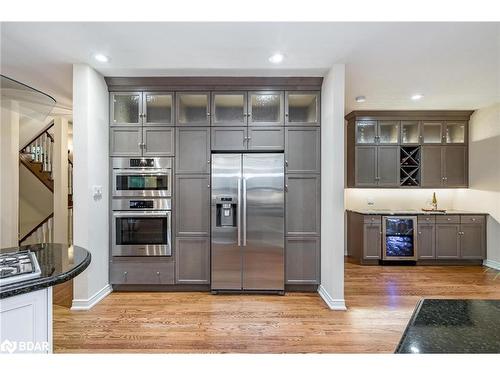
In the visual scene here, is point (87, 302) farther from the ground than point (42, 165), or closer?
closer

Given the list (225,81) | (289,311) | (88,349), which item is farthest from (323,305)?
(225,81)

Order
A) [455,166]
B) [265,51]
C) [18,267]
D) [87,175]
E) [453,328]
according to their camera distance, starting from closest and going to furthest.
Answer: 1. [453,328]
2. [18,267]
3. [265,51]
4. [87,175]
5. [455,166]

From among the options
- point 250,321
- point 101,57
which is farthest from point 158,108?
point 250,321

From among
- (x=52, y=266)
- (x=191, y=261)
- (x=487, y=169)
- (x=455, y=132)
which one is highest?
(x=455, y=132)

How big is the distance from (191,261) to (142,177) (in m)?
1.20

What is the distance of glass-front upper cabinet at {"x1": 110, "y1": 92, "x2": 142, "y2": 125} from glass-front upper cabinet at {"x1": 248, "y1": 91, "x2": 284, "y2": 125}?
4.51 feet

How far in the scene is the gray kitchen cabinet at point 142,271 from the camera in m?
3.22

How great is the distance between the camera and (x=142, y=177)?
3225 millimetres

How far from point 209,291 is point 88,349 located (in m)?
1.41

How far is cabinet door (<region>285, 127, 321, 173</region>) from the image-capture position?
10.5 feet

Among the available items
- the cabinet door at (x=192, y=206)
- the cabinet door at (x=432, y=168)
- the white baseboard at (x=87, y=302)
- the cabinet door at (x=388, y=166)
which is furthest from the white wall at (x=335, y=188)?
the cabinet door at (x=432, y=168)

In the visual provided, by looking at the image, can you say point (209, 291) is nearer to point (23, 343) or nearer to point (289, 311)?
point (289, 311)

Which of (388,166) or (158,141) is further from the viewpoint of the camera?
(388,166)

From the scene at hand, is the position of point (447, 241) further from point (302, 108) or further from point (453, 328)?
point (453, 328)
